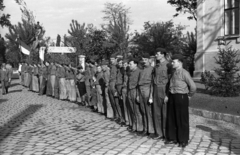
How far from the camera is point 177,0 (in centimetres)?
2955

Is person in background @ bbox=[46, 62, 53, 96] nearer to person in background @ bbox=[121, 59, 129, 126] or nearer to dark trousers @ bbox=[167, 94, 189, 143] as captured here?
person in background @ bbox=[121, 59, 129, 126]

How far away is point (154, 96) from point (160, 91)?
0.24 metres

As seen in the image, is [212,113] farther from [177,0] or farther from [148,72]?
[177,0]

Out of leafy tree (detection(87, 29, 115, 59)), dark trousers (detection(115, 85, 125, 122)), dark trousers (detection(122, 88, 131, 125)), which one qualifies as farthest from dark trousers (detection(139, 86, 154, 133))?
leafy tree (detection(87, 29, 115, 59))

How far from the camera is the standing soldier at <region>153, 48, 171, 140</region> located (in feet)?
23.0

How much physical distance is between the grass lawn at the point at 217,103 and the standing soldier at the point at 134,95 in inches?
112

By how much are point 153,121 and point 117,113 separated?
8.08ft

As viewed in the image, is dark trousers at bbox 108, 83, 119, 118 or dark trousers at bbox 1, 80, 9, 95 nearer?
dark trousers at bbox 108, 83, 119, 118

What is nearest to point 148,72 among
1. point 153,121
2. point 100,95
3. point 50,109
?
point 153,121

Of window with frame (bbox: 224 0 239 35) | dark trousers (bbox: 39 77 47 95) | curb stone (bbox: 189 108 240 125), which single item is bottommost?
curb stone (bbox: 189 108 240 125)

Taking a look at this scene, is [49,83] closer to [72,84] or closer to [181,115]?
[72,84]

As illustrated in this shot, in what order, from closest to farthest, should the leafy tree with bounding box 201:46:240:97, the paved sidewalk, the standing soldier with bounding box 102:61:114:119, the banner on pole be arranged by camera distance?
the paved sidewalk, the standing soldier with bounding box 102:61:114:119, the leafy tree with bounding box 201:46:240:97, the banner on pole

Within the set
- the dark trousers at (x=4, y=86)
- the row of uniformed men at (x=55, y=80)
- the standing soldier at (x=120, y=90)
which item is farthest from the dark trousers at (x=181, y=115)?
the dark trousers at (x=4, y=86)

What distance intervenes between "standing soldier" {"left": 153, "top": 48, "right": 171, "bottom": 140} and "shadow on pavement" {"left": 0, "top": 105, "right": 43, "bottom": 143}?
132 inches
